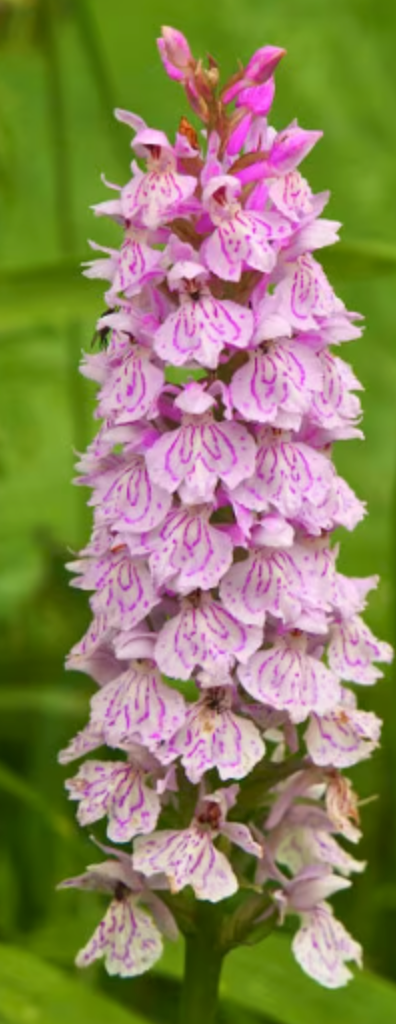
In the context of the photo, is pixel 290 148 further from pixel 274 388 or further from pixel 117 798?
pixel 117 798

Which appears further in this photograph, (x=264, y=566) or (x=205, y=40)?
(x=205, y=40)

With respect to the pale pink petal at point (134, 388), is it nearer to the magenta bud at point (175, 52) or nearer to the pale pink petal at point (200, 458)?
the pale pink petal at point (200, 458)

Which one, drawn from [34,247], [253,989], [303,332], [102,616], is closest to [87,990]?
[253,989]

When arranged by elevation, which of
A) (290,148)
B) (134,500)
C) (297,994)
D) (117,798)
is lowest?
(297,994)

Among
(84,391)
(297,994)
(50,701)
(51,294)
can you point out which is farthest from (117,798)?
(84,391)

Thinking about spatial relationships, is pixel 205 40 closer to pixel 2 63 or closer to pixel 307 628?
pixel 2 63

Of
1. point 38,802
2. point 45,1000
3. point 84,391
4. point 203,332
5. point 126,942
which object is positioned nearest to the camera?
point 203,332

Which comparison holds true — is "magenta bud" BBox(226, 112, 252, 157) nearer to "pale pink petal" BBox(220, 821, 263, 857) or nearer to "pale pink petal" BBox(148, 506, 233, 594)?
"pale pink petal" BBox(148, 506, 233, 594)
